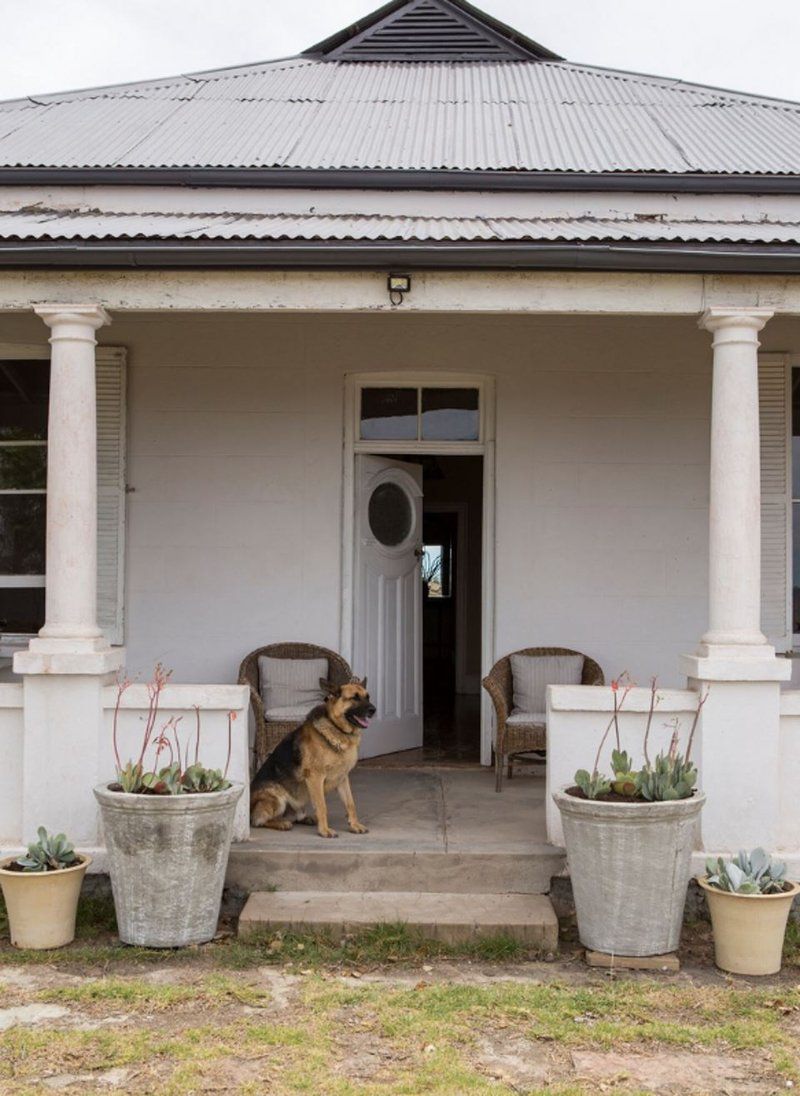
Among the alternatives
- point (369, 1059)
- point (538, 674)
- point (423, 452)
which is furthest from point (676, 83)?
point (369, 1059)

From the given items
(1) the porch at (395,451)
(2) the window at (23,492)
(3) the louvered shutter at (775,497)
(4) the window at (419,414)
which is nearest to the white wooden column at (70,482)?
(1) the porch at (395,451)

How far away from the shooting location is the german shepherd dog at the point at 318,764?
5391mm

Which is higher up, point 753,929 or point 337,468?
point 337,468

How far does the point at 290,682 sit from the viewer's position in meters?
6.90

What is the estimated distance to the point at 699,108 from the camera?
359 inches

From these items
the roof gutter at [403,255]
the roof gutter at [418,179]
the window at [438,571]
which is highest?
the roof gutter at [418,179]

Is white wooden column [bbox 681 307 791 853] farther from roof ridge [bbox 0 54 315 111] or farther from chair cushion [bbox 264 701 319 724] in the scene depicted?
roof ridge [bbox 0 54 315 111]

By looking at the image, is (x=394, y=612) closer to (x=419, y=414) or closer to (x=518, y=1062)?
(x=419, y=414)

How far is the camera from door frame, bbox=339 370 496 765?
7.23 metres

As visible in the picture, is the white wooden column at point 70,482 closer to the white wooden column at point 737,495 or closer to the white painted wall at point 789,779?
the white wooden column at point 737,495

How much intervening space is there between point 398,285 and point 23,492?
3.27 m

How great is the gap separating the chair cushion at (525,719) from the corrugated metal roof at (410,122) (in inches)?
140

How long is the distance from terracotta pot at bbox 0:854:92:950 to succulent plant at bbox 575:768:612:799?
2.13m

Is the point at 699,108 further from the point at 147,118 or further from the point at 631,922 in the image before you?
the point at 631,922
